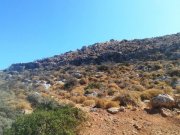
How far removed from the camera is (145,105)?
65.3 ft

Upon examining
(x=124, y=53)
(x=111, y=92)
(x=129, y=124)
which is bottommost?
(x=124, y=53)

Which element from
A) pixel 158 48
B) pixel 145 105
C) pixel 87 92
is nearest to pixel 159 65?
pixel 158 48

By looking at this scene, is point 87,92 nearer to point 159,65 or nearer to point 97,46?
point 159,65

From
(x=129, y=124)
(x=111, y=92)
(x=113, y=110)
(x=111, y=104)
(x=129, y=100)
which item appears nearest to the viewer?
(x=129, y=124)

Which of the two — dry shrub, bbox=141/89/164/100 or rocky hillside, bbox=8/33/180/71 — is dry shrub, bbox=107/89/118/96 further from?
rocky hillside, bbox=8/33/180/71

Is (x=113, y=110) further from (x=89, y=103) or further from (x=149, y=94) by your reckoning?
(x=149, y=94)

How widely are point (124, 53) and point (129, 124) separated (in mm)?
44575

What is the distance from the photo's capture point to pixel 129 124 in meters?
16.4

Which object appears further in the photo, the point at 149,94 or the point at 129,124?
the point at 149,94

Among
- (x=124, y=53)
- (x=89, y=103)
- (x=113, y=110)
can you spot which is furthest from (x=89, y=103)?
(x=124, y=53)

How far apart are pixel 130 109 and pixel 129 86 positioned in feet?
36.1

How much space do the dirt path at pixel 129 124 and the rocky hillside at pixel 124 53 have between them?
31.8 meters

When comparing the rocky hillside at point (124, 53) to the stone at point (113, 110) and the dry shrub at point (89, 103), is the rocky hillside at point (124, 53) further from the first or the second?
the stone at point (113, 110)

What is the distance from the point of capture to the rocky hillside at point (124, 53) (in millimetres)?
53344
